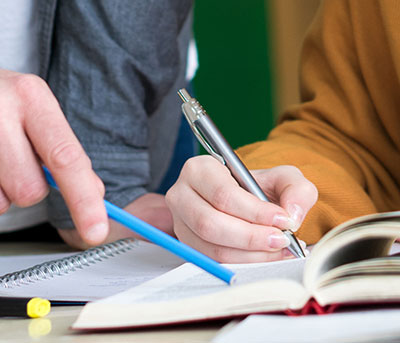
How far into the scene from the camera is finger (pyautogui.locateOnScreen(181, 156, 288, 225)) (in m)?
0.45

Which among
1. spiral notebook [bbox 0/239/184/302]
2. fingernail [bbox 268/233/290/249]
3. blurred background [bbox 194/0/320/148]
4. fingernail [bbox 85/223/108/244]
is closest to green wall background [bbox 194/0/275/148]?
blurred background [bbox 194/0/320/148]

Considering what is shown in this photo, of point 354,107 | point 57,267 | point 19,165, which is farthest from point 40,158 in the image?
point 354,107

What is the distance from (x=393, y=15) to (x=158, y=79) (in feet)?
1.09

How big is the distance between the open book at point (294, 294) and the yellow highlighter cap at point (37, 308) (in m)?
0.06

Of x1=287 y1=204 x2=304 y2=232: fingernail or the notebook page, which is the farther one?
x1=287 y1=204 x2=304 y2=232: fingernail

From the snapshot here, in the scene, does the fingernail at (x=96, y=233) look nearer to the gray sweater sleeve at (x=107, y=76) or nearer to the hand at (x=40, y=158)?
the hand at (x=40, y=158)

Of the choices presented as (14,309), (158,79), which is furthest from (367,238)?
(158,79)

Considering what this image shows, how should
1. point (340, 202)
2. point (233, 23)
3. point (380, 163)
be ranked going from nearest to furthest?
point (340, 202), point (380, 163), point (233, 23)

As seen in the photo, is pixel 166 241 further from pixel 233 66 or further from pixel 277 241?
pixel 233 66

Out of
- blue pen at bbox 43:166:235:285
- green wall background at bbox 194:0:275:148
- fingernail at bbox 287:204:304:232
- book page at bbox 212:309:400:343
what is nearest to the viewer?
book page at bbox 212:309:400:343

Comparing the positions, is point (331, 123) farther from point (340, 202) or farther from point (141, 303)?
point (141, 303)

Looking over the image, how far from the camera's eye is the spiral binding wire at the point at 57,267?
1.48 feet

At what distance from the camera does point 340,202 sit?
2.09 ft

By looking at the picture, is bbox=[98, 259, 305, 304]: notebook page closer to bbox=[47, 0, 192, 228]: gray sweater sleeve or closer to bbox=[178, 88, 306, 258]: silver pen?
bbox=[178, 88, 306, 258]: silver pen
